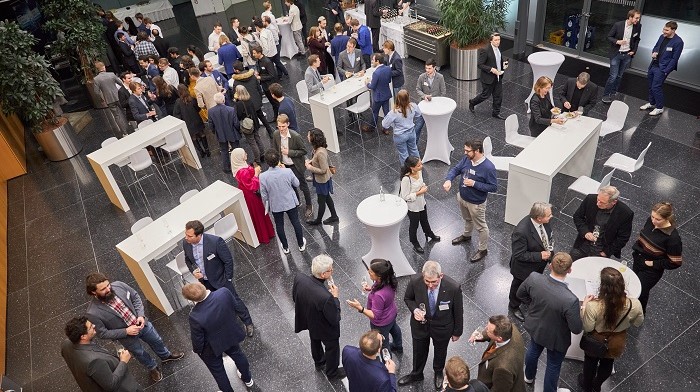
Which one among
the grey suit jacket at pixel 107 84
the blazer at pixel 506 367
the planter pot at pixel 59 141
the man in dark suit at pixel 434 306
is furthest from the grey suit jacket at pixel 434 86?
the planter pot at pixel 59 141

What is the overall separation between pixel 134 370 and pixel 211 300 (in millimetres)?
1803

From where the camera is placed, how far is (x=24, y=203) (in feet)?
26.9

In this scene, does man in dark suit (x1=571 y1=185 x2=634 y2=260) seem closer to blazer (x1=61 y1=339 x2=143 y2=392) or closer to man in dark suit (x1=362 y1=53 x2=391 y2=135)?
man in dark suit (x1=362 y1=53 x2=391 y2=135)

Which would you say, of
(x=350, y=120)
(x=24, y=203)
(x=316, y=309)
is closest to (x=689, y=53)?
(x=350, y=120)

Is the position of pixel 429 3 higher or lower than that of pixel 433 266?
lower

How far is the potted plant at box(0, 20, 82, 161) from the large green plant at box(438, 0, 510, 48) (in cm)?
721

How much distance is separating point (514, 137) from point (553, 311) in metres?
3.76

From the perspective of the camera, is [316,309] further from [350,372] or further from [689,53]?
[689,53]

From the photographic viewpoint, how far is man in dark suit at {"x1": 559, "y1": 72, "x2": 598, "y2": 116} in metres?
6.45

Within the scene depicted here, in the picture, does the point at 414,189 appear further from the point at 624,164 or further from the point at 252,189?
the point at 624,164

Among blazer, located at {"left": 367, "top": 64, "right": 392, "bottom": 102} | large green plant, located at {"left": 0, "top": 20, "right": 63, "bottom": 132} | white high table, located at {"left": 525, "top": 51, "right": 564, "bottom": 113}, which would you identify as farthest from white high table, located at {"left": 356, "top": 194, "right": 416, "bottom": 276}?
large green plant, located at {"left": 0, "top": 20, "right": 63, "bottom": 132}

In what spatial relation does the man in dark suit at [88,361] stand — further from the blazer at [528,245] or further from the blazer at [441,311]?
the blazer at [528,245]

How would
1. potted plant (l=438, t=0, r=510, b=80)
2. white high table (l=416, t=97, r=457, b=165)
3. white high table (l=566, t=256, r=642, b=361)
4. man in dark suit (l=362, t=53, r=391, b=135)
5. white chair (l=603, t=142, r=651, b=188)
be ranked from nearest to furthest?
white high table (l=566, t=256, r=642, b=361), white chair (l=603, t=142, r=651, b=188), white high table (l=416, t=97, r=457, b=165), man in dark suit (l=362, t=53, r=391, b=135), potted plant (l=438, t=0, r=510, b=80)

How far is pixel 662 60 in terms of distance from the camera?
7.54 meters
